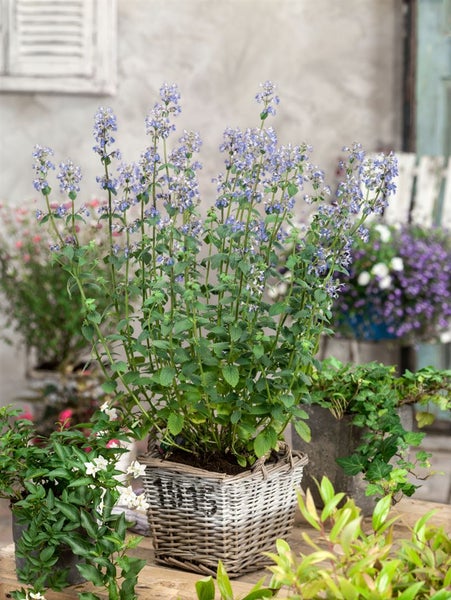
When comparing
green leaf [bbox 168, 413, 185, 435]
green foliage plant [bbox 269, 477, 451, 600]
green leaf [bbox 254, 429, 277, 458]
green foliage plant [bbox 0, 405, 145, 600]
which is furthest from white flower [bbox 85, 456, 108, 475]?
green foliage plant [bbox 269, 477, 451, 600]

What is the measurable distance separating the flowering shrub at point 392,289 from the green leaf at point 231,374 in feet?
9.19

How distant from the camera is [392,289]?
441 centimetres

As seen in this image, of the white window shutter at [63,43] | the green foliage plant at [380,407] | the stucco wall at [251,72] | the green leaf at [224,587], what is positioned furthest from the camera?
the white window shutter at [63,43]

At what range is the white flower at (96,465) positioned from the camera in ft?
5.01

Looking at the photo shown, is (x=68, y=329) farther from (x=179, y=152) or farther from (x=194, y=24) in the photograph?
(x=179, y=152)

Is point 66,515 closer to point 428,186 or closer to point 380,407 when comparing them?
point 380,407

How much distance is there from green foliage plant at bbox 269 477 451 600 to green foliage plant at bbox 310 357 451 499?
422 millimetres

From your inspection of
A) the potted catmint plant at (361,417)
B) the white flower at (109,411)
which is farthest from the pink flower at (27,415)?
the white flower at (109,411)

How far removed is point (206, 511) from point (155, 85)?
422 cm

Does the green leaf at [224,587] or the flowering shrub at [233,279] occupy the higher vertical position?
the flowering shrub at [233,279]

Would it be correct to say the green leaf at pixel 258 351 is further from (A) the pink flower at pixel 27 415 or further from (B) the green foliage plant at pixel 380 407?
(A) the pink flower at pixel 27 415

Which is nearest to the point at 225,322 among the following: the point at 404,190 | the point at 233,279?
the point at 233,279

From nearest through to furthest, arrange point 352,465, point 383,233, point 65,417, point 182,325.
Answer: point 182,325
point 352,465
point 65,417
point 383,233

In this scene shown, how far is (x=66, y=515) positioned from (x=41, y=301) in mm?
3361
